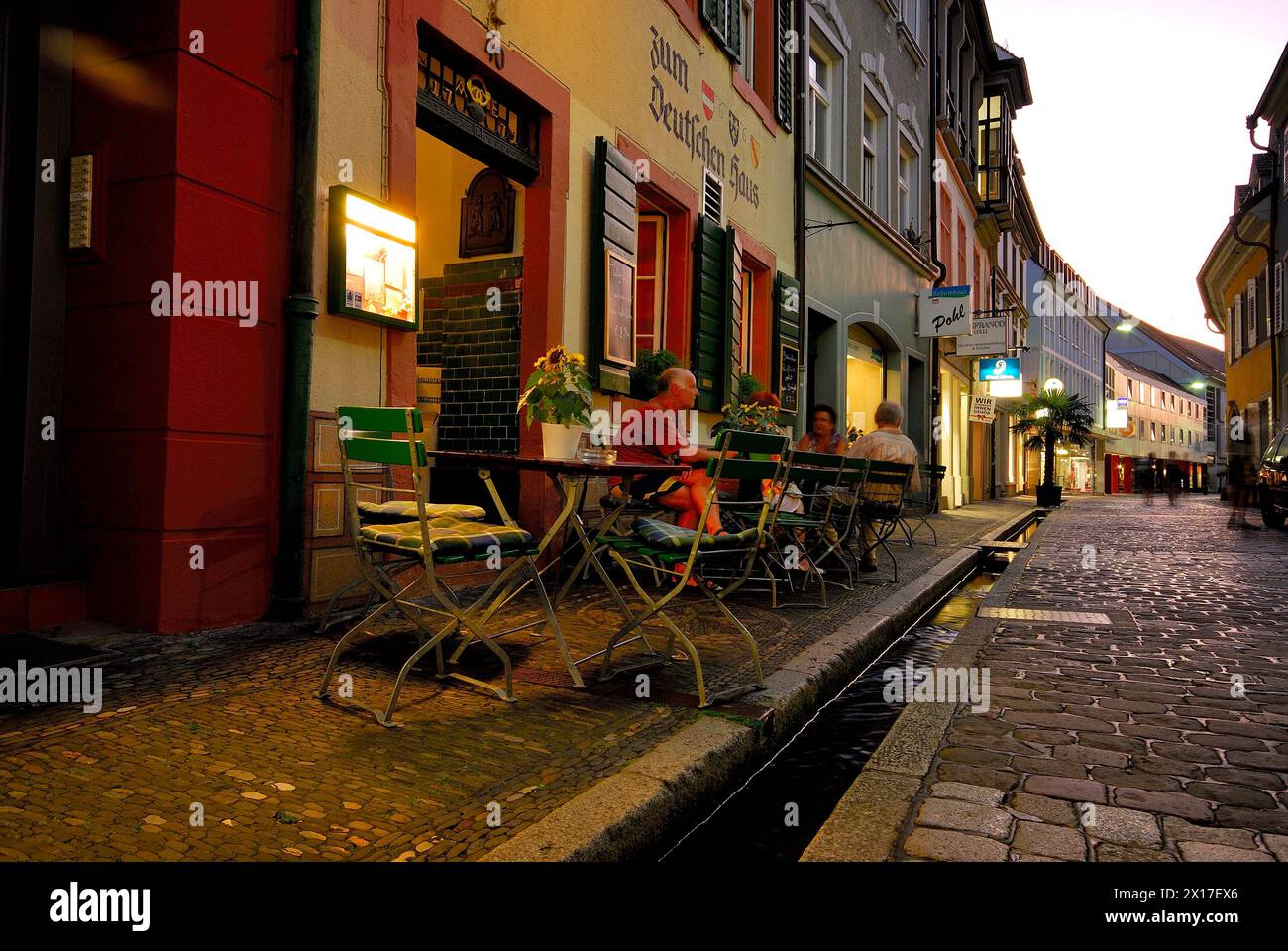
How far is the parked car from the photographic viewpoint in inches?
552

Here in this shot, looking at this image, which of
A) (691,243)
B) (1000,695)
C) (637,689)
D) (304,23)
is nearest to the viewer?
(637,689)

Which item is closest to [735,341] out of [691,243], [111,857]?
[691,243]

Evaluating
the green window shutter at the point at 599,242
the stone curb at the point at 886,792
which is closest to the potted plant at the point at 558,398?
the stone curb at the point at 886,792

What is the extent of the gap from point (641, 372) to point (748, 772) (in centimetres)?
528

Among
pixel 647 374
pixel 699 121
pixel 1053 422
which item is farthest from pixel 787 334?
pixel 1053 422

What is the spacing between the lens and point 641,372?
8055 millimetres

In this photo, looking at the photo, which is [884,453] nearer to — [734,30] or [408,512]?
[734,30]

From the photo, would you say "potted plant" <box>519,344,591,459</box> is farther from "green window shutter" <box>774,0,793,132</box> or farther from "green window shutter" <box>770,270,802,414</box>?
"green window shutter" <box>774,0,793,132</box>

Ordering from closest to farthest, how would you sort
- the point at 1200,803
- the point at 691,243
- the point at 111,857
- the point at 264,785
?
the point at 111,857 → the point at 264,785 → the point at 1200,803 → the point at 691,243

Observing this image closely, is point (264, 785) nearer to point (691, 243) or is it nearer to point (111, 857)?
point (111, 857)

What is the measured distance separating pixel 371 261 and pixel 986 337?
16.5 metres

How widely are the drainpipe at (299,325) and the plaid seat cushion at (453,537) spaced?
3.59 ft

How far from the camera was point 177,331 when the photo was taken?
13.4 feet

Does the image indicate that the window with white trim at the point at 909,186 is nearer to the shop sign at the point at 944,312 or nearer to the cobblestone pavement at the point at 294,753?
the shop sign at the point at 944,312
